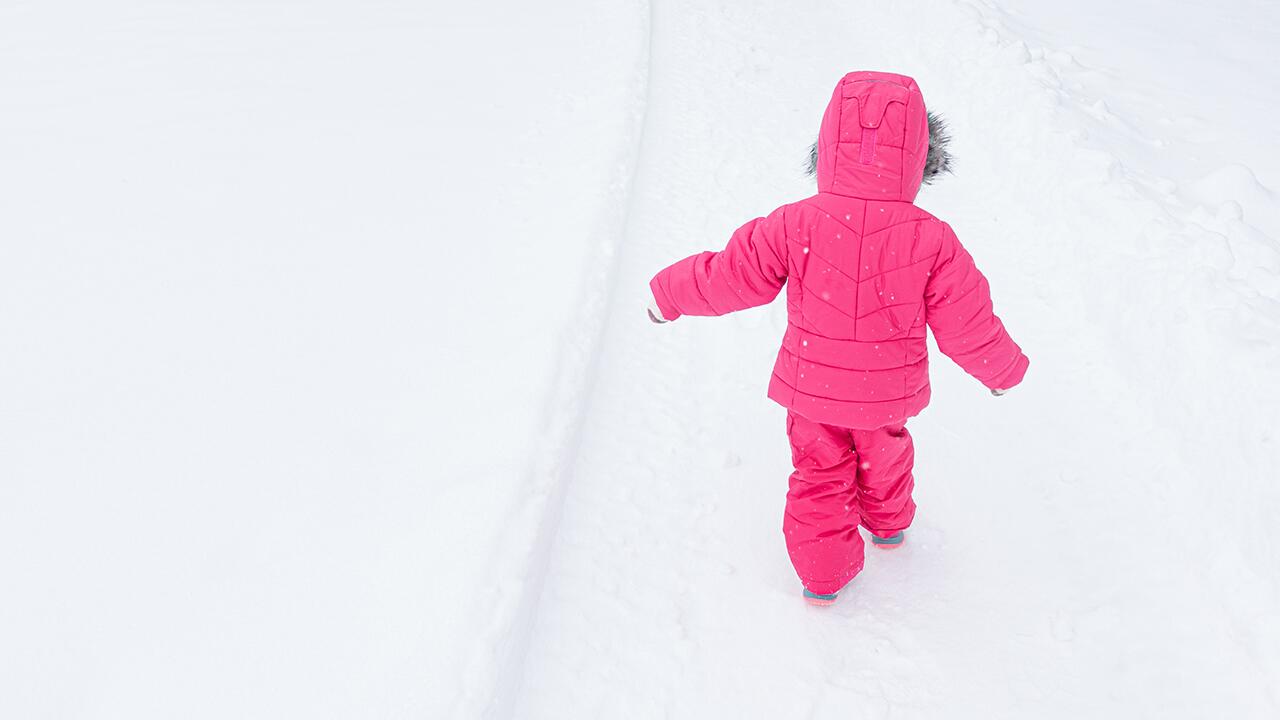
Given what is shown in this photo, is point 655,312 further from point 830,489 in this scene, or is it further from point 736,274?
point 830,489

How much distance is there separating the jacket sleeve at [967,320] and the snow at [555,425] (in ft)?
2.26

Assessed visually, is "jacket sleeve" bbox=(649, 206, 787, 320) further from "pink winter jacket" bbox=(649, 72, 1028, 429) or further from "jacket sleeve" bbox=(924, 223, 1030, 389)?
"jacket sleeve" bbox=(924, 223, 1030, 389)

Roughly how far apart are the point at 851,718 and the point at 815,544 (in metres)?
0.45

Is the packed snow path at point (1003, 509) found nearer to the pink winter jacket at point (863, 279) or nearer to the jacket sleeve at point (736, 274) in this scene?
the pink winter jacket at point (863, 279)

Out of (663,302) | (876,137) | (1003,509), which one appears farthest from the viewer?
(1003,509)

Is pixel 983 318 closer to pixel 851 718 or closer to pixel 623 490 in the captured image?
pixel 851 718

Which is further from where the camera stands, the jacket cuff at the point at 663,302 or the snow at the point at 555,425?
the jacket cuff at the point at 663,302

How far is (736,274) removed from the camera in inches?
88.3

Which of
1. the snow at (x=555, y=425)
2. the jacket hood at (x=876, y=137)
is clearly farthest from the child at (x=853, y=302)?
the snow at (x=555, y=425)

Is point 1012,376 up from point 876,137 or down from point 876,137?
down

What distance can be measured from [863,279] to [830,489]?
62 centimetres

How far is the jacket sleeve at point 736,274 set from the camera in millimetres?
2193

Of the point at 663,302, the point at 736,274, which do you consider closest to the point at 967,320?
the point at 736,274

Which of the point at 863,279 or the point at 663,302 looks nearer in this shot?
the point at 863,279
